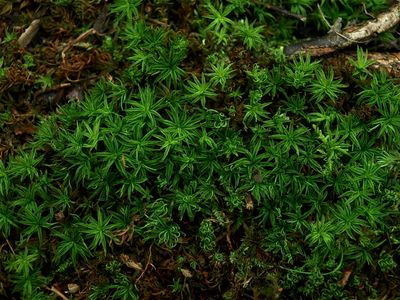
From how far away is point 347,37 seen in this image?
4492mm

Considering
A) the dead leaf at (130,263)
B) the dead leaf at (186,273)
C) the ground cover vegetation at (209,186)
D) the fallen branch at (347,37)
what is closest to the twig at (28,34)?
the ground cover vegetation at (209,186)

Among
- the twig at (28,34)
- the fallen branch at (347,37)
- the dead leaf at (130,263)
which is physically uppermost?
the twig at (28,34)

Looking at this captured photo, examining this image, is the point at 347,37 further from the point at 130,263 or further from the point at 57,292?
the point at 57,292

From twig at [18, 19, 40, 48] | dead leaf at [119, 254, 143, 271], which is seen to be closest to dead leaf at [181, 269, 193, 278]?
dead leaf at [119, 254, 143, 271]

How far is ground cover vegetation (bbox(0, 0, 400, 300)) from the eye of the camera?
396 centimetres

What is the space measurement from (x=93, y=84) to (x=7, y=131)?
82cm

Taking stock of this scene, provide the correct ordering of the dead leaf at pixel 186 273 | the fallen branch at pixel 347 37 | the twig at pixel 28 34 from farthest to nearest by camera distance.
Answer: the twig at pixel 28 34, the fallen branch at pixel 347 37, the dead leaf at pixel 186 273

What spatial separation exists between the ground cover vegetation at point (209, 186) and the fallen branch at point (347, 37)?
25cm

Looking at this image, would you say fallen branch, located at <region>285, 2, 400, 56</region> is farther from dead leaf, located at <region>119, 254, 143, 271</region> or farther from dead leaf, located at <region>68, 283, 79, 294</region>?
dead leaf, located at <region>68, 283, 79, 294</region>

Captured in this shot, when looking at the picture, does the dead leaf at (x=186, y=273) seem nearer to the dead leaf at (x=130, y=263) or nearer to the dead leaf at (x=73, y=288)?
the dead leaf at (x=130, y=263)

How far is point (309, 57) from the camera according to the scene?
4277mm

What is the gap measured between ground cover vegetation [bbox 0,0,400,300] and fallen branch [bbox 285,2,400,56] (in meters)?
0.25

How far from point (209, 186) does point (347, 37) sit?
1.81 m

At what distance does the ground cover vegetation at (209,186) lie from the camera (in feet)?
13.0
